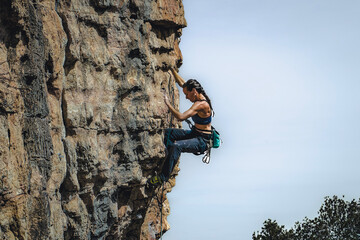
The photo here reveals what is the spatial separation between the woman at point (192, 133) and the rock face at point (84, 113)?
0.84 ft

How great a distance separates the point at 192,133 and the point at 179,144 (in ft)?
1.17

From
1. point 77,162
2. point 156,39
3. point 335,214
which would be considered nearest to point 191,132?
point 156,39

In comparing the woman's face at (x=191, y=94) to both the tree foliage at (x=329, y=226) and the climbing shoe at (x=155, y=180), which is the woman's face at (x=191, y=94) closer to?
the climbing shoe at (x=155, y=180)

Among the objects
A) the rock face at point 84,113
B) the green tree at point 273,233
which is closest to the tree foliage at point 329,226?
the green tree at point 273,233

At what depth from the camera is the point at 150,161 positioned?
1305cm

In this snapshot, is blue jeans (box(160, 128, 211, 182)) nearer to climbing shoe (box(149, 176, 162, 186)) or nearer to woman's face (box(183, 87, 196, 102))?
climbing shoe (box(149, 176, 162, 186))

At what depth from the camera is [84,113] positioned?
11.0m

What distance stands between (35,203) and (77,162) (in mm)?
2135

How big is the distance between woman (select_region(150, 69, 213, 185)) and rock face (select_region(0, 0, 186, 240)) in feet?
0.84

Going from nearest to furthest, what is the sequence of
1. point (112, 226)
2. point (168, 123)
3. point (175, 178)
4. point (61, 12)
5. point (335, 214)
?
point (61, 12), point (112, 226), point (168, 123), point (175, 178), point (335, 214)

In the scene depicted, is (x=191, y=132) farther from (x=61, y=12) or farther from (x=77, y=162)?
(x=61, y=12)

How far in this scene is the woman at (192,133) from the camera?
505 inches

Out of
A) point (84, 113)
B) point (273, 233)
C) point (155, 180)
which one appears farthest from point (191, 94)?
point (273, 233)

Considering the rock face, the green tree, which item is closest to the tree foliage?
the green tree
